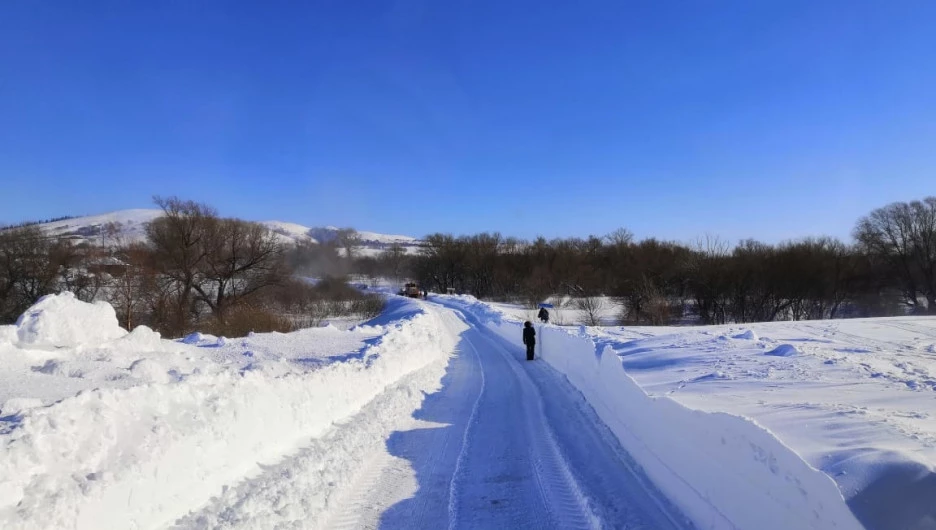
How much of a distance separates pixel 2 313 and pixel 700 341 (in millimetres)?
40920

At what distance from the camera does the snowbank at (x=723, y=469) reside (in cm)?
368

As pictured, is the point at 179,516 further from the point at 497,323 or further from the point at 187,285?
the point at 187,285

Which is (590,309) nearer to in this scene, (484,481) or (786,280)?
(786,280)

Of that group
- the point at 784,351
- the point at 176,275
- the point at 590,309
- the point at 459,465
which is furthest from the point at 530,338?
the point at 176,275

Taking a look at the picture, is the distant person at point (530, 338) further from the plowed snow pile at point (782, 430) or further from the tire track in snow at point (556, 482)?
the tire track in snow at point (556, 482)

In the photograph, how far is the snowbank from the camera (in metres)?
3.68

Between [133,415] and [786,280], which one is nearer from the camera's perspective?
[133,415]

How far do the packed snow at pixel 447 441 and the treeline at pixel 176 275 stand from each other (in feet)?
61.2

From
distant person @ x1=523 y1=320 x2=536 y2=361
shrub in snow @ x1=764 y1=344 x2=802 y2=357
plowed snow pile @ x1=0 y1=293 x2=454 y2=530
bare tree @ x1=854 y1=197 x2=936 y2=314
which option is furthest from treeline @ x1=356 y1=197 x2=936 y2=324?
plowed snow pile @ x1=0 y1=293 x2=454 y2=530

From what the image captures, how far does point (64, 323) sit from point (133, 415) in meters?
5.33

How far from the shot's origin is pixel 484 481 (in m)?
6.64

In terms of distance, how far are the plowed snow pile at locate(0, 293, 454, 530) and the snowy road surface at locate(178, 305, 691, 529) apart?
A: 49 cm

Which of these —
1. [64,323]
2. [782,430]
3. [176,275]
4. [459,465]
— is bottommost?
[459,465]

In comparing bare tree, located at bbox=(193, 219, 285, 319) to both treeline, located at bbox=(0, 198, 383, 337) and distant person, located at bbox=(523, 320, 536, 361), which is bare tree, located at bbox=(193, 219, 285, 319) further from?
distant person, located at bbox=(523, 320, 536, 361)
